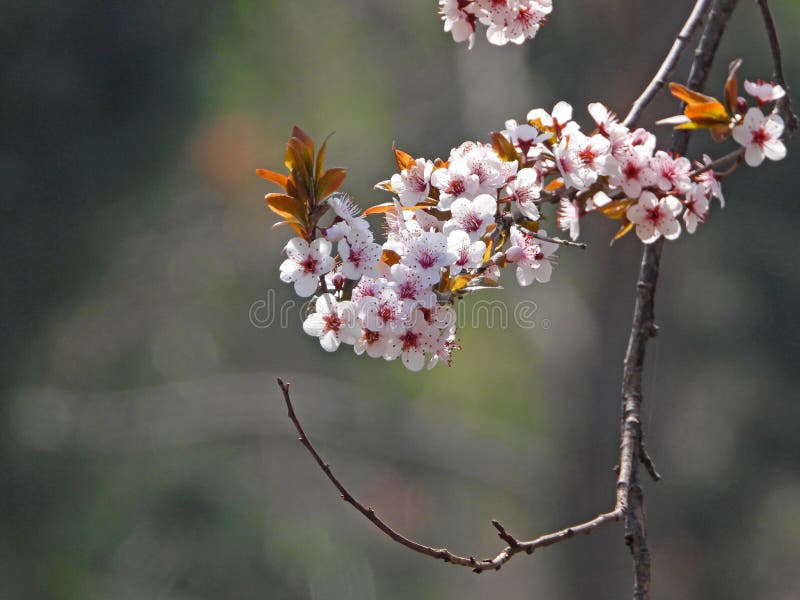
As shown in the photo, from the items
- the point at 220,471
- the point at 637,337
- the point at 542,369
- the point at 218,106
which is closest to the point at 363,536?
the point at 220,471

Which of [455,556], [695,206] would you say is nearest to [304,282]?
[455,556]

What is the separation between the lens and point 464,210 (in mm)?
1048

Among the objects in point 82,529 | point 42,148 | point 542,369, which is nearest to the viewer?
point 42,148

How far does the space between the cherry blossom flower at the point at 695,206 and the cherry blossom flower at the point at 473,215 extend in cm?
25

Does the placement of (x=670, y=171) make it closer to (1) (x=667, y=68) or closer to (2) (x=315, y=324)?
(1) (x=667, y=68)

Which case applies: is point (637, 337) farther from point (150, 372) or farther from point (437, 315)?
point (150, 372)

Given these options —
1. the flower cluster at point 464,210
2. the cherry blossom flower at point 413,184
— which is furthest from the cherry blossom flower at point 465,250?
the cherry blossom flower at point 413,184

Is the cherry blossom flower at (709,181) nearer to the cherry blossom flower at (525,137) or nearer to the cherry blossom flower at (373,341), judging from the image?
the cherry blossom flower at (525,137)

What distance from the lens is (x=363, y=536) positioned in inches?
277

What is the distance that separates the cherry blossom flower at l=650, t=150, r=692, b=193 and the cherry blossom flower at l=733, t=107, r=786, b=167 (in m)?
0.07

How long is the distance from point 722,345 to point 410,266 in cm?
556

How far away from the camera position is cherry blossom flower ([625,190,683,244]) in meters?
1.14

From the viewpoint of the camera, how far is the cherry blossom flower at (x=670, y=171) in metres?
1.11

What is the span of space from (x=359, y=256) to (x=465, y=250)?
0.11 meters
